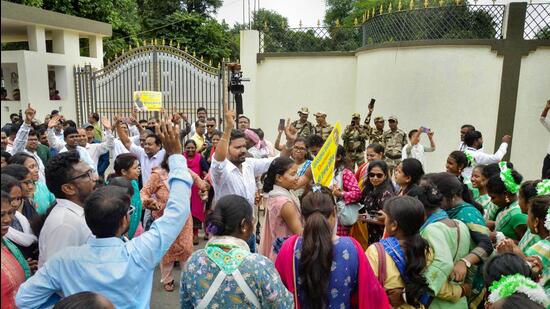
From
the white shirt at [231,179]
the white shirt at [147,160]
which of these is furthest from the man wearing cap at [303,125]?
the white shirt at [231,179]

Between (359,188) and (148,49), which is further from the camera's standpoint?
(148,49)

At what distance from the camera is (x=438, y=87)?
8586mm

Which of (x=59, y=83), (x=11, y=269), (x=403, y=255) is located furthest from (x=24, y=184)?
(x=59, y=83)

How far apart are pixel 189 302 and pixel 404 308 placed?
123 cm

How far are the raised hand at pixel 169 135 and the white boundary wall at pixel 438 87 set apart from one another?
24.4 feet

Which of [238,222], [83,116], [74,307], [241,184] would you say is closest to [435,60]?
[241,184]

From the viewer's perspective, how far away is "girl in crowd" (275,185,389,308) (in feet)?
7.07

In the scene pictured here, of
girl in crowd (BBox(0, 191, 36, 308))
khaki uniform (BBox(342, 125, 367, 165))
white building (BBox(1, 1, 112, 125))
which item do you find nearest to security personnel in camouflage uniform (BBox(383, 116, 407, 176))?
khaki uniform (BBox(342, 125, 367, 165))

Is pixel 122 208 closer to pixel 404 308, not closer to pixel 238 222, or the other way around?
pixel 238 222

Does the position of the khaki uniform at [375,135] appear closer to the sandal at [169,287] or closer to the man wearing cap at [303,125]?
the man wearing cap at [303,125]

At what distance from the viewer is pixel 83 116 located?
12.4 meters

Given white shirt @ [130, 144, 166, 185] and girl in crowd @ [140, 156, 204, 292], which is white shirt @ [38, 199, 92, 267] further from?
white shirt @ [130, 144, 166, 185]

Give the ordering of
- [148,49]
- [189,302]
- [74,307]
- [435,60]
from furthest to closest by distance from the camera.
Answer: [148,49], [435,60], [189,302], [74,307]

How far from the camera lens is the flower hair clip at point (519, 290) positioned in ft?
6.30
